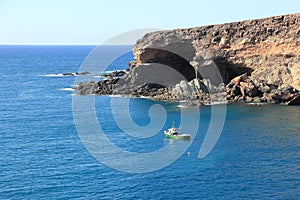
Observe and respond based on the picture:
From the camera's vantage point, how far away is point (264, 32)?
9319cm

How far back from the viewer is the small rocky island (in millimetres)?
89062

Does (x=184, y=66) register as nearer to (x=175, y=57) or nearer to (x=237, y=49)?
(x=175, y=57)

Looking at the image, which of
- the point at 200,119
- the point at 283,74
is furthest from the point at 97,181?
the point at 283,74

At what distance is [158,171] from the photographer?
4825 cm

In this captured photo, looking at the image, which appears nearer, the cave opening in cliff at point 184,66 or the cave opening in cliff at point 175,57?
the cave opening in cliff at point 184,66

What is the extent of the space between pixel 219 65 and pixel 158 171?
5407cm

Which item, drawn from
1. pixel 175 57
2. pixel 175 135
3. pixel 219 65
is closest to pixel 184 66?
pixel 175 57

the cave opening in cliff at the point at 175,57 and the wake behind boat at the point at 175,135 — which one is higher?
the cave opening in cliff at the point at 175,57

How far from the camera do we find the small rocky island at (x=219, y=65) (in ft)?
292

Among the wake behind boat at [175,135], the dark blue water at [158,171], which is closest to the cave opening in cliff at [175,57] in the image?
the dark blue water at [158,171]

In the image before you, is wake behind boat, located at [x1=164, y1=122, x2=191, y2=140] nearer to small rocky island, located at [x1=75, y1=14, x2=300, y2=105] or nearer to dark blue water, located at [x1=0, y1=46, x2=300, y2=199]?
dark blue water, located at [x1=0, y1=46, x2=300, y2=199]

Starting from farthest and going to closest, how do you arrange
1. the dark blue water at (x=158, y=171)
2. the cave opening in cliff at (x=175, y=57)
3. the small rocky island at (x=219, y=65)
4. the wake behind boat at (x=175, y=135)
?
the cave opening in cliff at (x=175, y=57) < the small rocky island at (x=219, y=65) < the wake behind boat at (x=175, y=135) < the dark blue water at (x=158, y=171)

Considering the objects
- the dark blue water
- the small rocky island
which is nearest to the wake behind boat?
the dark blue water

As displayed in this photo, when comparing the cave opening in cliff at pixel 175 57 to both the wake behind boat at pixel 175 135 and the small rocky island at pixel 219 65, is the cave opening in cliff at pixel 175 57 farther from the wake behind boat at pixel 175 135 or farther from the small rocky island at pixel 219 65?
the wake behind boat at pixel 175 135
